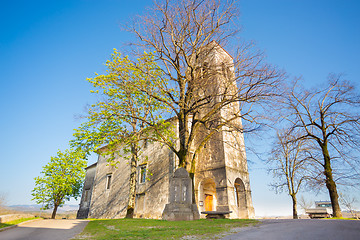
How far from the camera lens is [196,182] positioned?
18219 mm

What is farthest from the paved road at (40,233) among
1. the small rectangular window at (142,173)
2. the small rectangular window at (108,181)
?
the small rectangular window at (108,181)

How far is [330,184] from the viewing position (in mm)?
12750

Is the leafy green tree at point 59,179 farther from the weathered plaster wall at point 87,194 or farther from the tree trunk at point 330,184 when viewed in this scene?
the tree trunk at point 330,184

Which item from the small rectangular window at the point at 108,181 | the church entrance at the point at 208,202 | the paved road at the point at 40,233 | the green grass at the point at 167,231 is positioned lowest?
the paved road at the point at 40,233

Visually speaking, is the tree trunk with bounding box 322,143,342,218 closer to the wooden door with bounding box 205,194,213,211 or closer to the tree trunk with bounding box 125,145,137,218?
the wooden door with bounding box 205,194,213,211

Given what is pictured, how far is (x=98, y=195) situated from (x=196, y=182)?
13166 mm

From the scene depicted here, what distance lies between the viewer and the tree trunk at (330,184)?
1202 centimetres

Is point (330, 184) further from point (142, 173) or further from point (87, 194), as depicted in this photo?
point (87, 194)

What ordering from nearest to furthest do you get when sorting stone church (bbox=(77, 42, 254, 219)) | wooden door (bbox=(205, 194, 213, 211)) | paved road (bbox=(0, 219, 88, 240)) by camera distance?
paved road (bbox=(0, 219, 88, 240)) → stone church (bbox=(77, 42, 254, 219)) → wooden door (bbox=(205, 194, 213, 211))

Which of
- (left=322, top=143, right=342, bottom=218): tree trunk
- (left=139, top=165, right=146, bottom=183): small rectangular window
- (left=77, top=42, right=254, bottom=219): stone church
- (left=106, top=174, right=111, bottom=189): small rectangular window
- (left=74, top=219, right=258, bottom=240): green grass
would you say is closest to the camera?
(left=74, top=219, right=258, bottom=240): green grass

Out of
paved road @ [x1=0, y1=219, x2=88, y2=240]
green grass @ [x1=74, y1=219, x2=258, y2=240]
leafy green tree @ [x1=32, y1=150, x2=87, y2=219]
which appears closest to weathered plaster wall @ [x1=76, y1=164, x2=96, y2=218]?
leafy green tree @ [x1=32, y1=150, x2=87, y2=219]

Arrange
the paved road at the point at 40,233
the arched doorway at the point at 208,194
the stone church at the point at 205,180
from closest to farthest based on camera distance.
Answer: the paved road at the point at 40,233
the stone church at the point at 205,180
the arched doorway at the point at 208,194

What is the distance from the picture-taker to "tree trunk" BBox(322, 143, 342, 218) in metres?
12.0

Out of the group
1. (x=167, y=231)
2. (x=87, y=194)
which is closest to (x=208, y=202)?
(x=167, y=231)
